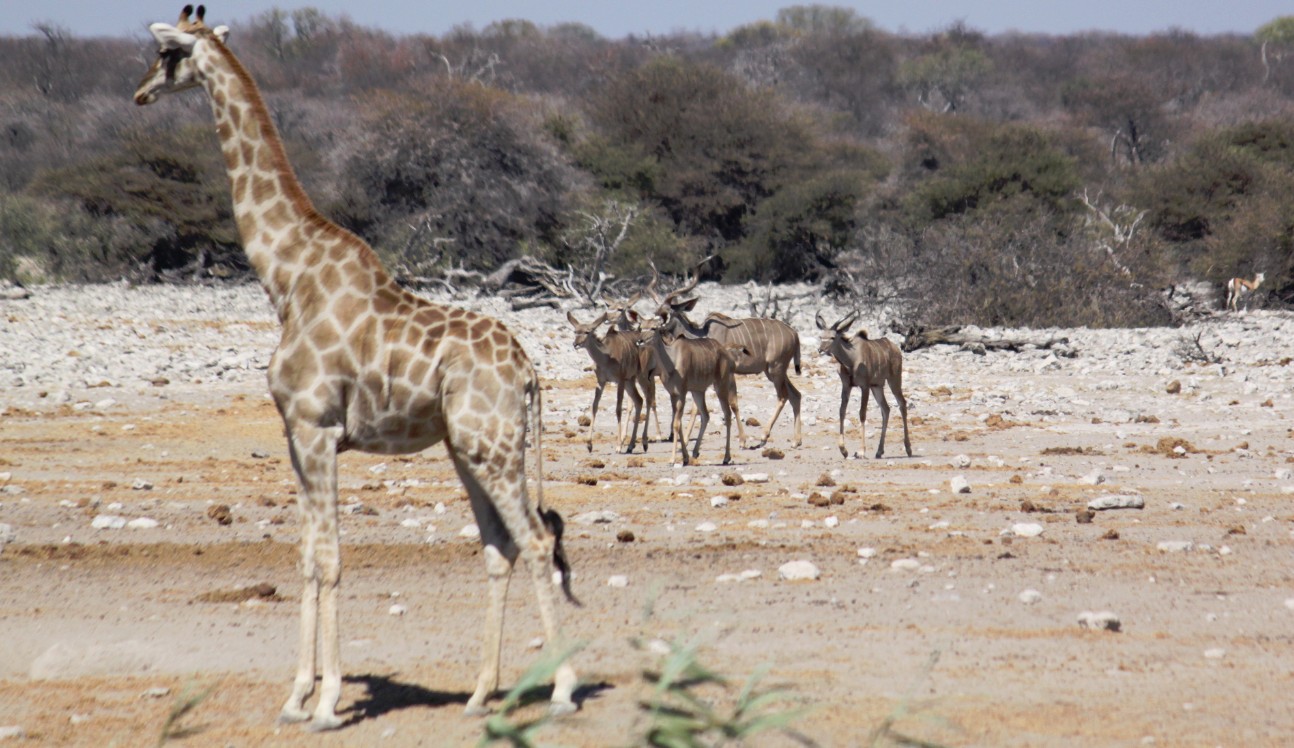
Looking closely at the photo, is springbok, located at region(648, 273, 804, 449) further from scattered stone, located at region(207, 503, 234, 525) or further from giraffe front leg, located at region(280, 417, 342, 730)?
giraffe front leg, located at region(280, 417, 342, 730)

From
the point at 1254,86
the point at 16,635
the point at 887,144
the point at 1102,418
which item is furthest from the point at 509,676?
the point at 1254,86

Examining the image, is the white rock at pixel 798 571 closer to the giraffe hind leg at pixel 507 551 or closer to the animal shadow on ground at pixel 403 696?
the animal shadow on ground at pixel 403 696

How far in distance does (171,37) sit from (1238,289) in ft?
85.2

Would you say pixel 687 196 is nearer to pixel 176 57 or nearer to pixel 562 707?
pixel 176 57

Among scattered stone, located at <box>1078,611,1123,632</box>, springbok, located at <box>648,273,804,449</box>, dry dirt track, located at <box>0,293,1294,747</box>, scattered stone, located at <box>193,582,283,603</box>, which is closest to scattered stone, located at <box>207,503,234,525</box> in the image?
dry dirt track, located at <box>0,293,1294,747</box>

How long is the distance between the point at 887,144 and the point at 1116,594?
166 feet

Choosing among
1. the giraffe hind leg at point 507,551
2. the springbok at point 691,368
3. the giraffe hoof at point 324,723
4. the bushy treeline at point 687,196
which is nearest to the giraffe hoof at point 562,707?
the giraffe hind leg at point 507,551

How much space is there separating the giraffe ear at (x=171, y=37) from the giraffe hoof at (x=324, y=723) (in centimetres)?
299

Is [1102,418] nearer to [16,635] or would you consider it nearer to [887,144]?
[16,635]

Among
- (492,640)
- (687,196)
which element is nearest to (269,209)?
(492,640)

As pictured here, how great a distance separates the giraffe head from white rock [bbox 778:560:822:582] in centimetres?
391

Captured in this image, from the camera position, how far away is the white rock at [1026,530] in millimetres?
9211

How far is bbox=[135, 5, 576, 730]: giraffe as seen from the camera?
18.7 feet

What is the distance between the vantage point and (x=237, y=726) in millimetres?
5598
